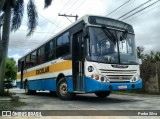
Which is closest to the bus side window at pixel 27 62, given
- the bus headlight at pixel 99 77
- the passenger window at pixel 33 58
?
the passenger window at pixel 33 58

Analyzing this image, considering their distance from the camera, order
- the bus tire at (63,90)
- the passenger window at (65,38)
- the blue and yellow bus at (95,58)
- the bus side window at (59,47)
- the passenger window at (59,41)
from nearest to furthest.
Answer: the blue and yellow bus at (95,58), the bus tire at (63,90), the passenger window at (65,38), the bus side window at (59,47), the passenger window at (59,41)

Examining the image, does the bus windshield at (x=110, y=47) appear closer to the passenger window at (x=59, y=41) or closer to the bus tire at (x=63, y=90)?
the bus tire at (x=63, y=90)

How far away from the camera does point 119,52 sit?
13.2 meters

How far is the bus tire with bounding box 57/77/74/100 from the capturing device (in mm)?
14469

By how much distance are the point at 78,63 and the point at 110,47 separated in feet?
5.10

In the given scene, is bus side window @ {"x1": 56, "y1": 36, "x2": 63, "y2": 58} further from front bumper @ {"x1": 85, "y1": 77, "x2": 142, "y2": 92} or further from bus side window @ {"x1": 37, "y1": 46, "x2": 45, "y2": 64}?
front bumper @ {"x1": 85, "y1": 77, "x2": 142, "y2": 92}

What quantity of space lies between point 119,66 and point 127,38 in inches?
64.3

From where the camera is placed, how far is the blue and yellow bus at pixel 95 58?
41.3ft

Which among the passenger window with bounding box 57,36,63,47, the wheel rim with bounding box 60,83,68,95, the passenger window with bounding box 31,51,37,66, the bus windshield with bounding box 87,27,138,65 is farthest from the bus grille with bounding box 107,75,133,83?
the passenger window with bounding box 31,51,37,66

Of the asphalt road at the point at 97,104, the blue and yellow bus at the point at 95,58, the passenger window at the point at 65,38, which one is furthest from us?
the passenger window at the point at 65,38

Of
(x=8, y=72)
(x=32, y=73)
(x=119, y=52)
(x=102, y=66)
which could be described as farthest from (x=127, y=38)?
(x=8, y=72)

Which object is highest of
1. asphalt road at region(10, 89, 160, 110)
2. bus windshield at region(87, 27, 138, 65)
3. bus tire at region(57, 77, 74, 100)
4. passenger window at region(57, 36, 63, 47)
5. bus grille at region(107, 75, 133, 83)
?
passenger window at region(57, 36, 63, 47)

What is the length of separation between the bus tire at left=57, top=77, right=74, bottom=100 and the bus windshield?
258 cm

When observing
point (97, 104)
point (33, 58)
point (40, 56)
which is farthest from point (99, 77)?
point (33, 58)
